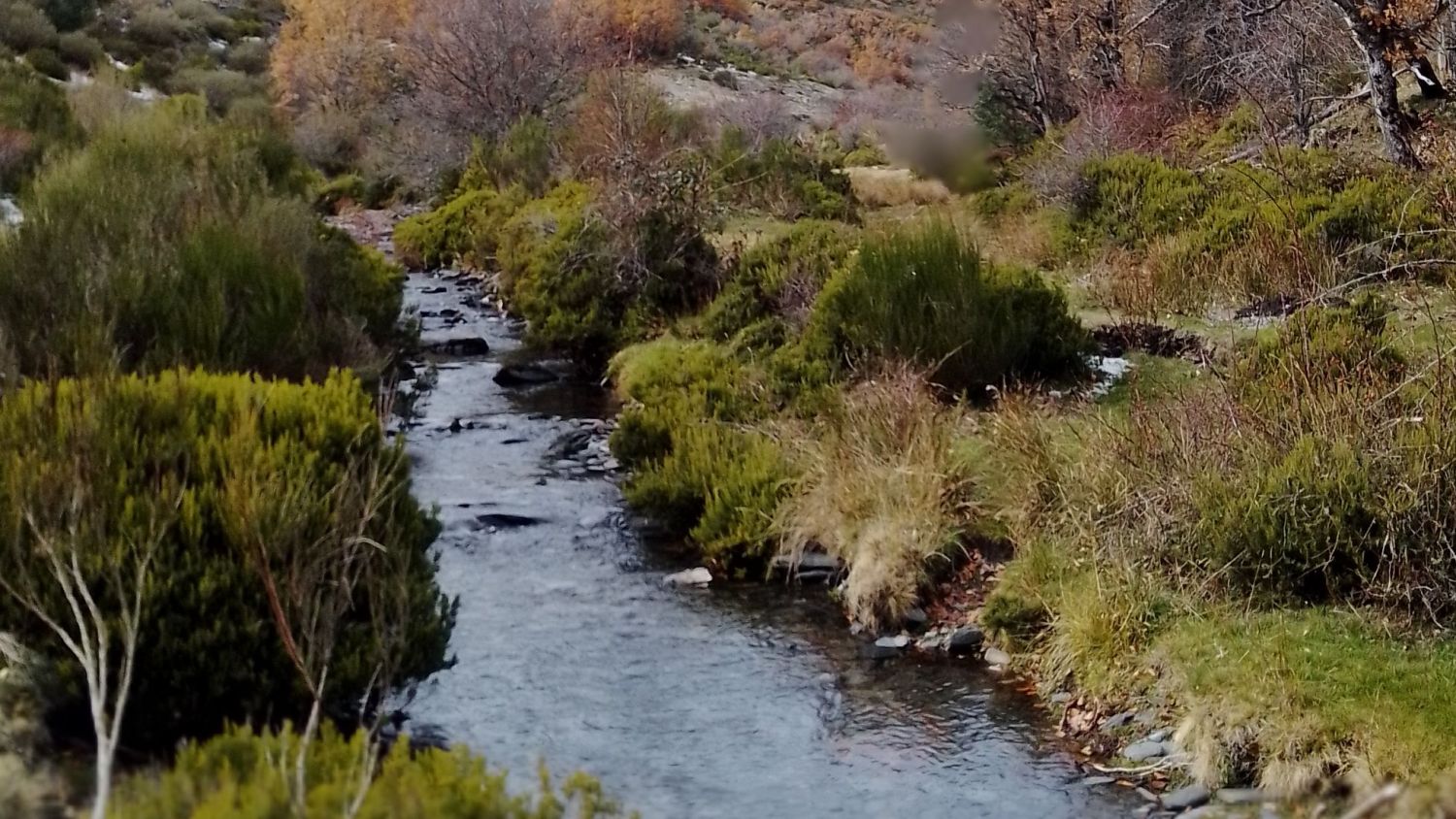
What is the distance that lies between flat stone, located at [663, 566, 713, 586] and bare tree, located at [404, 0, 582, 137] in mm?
20892

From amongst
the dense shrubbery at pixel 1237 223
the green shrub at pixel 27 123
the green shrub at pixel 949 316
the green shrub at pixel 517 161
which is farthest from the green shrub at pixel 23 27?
the green shrub at pixel 949 316

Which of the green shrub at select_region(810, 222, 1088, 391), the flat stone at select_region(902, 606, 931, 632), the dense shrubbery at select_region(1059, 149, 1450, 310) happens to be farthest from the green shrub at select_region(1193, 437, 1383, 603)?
the dense shrubbery at select_region(1059, 149, 1450, 310)

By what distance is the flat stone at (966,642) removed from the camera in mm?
8273

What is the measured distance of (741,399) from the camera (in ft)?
39.6

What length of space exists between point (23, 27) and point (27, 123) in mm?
22157

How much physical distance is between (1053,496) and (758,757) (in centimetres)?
310

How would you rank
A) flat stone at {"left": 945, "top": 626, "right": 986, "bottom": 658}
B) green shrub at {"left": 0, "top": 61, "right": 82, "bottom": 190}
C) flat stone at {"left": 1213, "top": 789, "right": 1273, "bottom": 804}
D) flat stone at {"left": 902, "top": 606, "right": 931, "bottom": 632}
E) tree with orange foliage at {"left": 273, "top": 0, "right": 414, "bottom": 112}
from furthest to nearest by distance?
tree with orange foliage at {"left": 273, "top": 0, "right": 414, "bottom": 112}
green shrub at {"left": 0, "top": 61, "right": 82, "bottom": 190}
flat stone at {"left": 902, "top": 606, "right": 931, "bottom": 632}
flat stone at {"left": 945, "top": 626, "right": 986, "bottom": 658}
flat stone at {"left": 1213, "top": 789, "right": 1273, "bottom": 804}

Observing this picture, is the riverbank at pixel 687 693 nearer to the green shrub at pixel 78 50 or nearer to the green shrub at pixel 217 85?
the green shrub at pixel 217 85

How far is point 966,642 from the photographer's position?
832 centimetres

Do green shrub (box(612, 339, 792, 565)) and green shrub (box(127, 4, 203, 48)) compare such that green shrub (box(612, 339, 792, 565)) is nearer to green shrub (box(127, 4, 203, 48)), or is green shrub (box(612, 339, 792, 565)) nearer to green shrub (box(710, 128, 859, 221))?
green shrub (box(710, 128, 859, 221))

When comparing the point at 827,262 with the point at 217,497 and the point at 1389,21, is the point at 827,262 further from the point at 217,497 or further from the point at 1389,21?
the point at 217,497

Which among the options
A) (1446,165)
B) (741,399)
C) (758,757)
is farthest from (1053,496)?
(1446,165)

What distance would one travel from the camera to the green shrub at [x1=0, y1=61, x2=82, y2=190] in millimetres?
15195

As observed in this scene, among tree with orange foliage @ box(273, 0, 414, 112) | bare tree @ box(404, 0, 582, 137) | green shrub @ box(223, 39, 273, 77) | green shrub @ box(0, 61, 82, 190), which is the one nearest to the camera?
green shrub @ box(0, 61, 82, 190)
